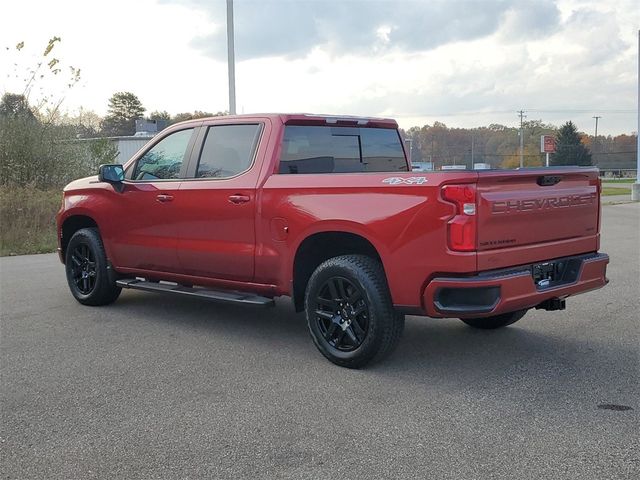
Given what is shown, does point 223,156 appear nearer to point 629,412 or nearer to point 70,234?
point 70,234

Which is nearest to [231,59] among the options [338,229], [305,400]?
[338,229]

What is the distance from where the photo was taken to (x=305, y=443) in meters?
3.53

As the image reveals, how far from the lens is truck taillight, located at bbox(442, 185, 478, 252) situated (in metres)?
4.15

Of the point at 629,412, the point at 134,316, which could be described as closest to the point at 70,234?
the point at 134,316

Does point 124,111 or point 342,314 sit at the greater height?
point 124,111

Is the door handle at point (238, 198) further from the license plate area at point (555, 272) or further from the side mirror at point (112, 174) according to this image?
the license plate area at point (555, 272)

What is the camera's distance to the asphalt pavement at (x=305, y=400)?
329 centimetres

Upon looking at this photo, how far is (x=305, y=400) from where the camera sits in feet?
13.7

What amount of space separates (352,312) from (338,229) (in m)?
0.62

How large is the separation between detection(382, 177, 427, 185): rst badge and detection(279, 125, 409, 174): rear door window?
1.27m

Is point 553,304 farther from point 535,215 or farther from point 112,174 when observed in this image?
point 112,174

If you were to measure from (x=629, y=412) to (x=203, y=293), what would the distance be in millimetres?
3568

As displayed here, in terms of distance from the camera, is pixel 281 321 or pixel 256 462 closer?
pixel 256 462

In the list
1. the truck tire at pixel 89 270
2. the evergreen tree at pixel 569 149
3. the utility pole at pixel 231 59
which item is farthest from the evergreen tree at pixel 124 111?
the truck tire at pixel 89 270
